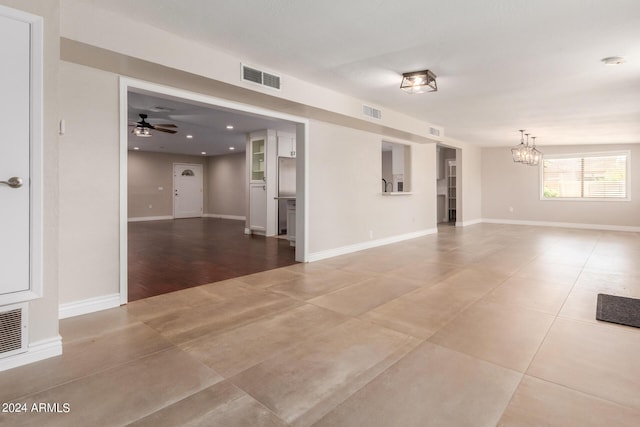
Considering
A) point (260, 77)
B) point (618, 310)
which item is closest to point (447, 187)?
point (618, 310)

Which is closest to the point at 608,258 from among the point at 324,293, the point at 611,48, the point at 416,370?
the point at 611,48

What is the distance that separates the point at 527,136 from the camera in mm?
8570

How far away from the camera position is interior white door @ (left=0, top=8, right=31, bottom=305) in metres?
2.02

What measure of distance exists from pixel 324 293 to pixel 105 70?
3.02 m

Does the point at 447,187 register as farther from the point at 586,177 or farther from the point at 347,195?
the point at 347,195

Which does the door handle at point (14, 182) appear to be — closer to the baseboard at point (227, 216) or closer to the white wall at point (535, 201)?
the baseboard at point (227, 216)

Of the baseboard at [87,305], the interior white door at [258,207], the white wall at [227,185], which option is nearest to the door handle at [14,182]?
the baseboard at [87,305]

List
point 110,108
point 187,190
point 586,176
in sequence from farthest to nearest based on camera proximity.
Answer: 1. point 187,190
2. point 586,176
3. point 110,108

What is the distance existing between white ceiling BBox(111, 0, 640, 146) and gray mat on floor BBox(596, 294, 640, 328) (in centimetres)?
251

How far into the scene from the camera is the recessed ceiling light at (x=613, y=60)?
3660 millimetres

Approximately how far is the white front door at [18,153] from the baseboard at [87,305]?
953mm

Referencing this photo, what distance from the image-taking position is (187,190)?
44.1ft

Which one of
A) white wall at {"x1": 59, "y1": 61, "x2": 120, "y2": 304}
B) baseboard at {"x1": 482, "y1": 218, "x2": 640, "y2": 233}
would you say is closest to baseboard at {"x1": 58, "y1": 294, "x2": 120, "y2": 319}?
white wall at {"x1": 59, "y1": 61, "x2": 120, "y2": 304}

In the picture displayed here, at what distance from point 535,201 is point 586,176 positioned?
1421 mm
